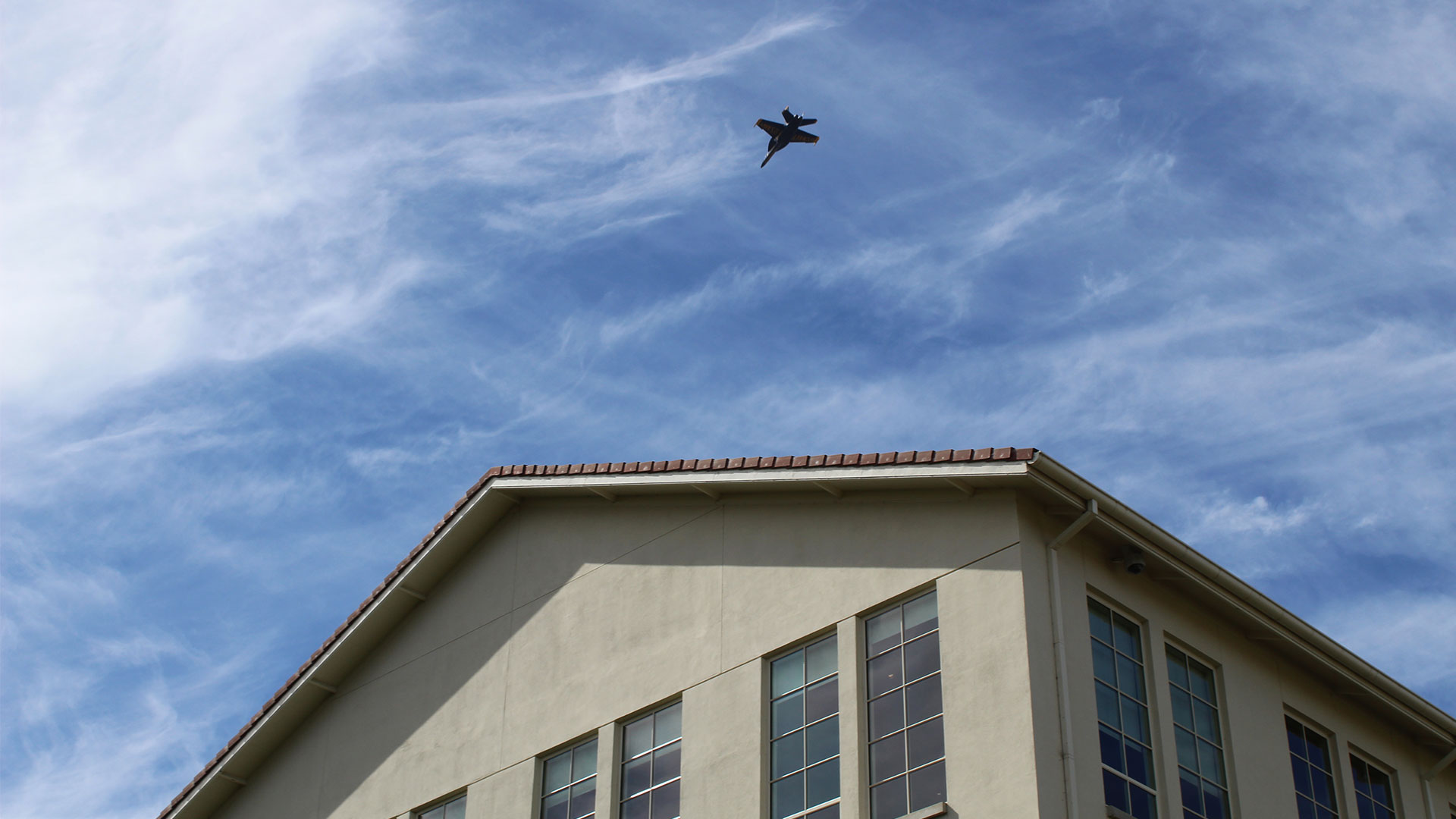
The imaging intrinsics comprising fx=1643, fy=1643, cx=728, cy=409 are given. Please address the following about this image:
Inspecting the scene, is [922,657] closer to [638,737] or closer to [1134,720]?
[1134,720]

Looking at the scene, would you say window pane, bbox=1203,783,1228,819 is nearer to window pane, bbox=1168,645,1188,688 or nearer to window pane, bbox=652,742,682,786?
window pane, bbox=1168,645,1188,688

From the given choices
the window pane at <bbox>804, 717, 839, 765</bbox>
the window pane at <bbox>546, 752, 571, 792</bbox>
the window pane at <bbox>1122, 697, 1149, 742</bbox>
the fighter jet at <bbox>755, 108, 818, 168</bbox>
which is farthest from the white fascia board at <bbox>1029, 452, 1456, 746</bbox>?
the fighter jet at <bbox>755, 108, 818, 168</bbox>

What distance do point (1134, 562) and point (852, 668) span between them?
10.6 feet

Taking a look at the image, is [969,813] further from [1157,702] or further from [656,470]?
[656,470]

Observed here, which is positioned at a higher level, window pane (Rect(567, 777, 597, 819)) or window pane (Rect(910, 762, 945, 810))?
window pane (Rect(567, 777, 597, 819))

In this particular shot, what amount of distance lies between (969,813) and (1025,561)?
267cm

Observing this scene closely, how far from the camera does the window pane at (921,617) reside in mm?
17344

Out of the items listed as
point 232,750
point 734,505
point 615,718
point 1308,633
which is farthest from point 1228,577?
point 232,750

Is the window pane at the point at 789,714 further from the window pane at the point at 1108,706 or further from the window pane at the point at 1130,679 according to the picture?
the window pane at the point at 1130,679

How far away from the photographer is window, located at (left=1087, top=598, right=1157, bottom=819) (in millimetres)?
16406

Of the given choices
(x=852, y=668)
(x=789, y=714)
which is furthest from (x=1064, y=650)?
(x=789, y=714)

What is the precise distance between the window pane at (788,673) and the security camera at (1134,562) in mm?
3695

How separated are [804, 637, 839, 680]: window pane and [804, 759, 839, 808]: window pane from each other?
3.46 feet

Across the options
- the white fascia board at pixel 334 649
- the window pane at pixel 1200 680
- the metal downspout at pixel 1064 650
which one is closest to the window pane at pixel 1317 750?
the window pane at pixel 1200 680
